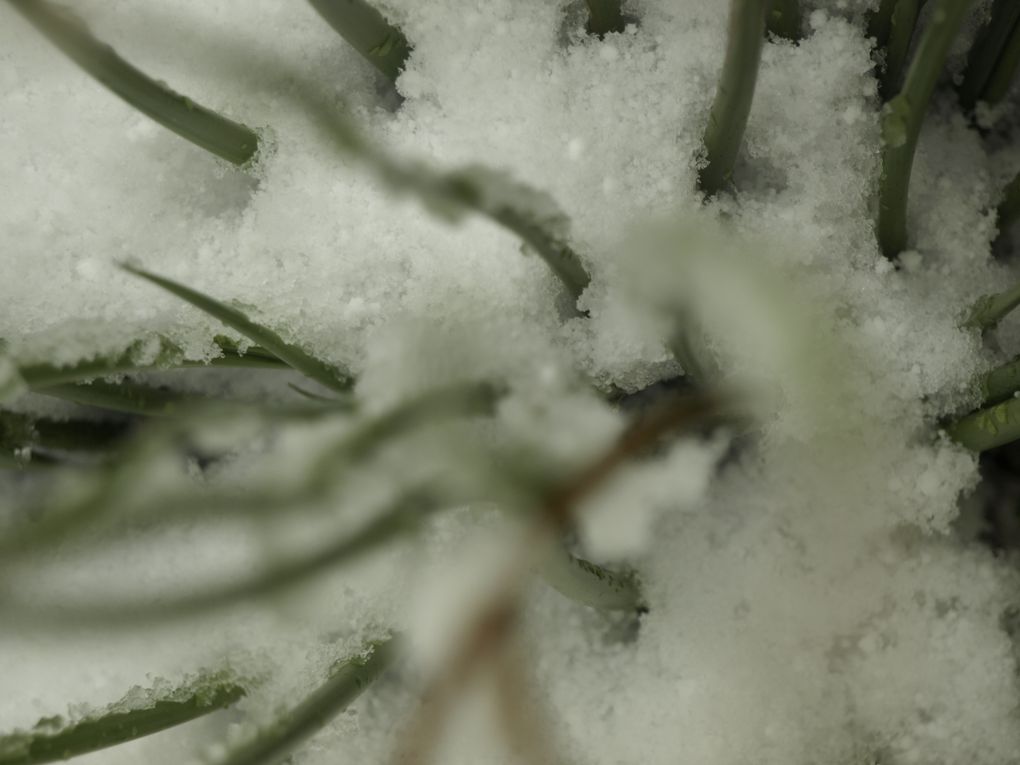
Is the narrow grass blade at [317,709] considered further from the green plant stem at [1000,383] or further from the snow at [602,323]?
the green plant stem at [1000,383]

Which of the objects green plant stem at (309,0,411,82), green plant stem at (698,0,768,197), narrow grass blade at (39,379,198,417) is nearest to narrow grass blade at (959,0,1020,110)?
green plant stem at (698,0,768,197)

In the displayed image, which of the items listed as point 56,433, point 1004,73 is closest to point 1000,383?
point 1004,73

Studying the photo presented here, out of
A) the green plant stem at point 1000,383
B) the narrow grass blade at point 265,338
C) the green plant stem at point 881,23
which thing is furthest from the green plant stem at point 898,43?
the narrow grass blade at point 265,338

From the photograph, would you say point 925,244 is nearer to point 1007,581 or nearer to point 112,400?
point 1007,581

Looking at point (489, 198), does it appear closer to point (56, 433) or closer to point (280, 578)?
point (280, 578)

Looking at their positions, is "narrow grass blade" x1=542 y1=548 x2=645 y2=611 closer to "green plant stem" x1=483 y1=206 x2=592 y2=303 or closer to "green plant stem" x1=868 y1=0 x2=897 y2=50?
"green plant stem" x1=483 y1=206 x2=592 y2=303

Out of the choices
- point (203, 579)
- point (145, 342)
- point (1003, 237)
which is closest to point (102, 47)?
point (145, 342)
